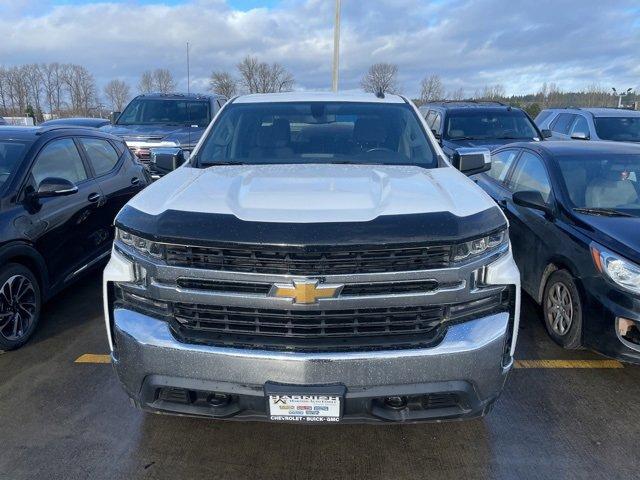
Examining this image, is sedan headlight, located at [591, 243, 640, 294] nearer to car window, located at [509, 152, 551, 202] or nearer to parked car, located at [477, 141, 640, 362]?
parked car, located at [477, 141, 640, 362]

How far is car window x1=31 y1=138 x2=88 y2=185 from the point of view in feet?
15.3

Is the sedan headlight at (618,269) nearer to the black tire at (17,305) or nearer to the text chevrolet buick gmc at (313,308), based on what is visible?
the text chevrolet buick gmc at (313,308)

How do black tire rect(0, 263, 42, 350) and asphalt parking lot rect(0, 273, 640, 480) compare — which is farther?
black tire rect(0, 263, 42, 350)

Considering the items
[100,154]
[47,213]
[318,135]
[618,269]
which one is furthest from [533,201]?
[100,154]

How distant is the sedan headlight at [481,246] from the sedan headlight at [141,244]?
140 centimetres

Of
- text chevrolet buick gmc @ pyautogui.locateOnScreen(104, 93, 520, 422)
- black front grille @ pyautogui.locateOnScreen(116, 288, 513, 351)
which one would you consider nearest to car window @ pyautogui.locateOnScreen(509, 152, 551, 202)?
text chevrolet buick gmc @ pyautogui.locateOnScreen(104, 93, 520, 422)

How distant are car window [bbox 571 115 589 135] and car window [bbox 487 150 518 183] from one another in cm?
565

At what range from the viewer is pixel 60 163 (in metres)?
5.03

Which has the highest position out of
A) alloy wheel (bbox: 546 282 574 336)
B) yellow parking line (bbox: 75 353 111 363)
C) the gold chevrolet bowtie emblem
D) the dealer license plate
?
the gold chevrolet bowtie emblem

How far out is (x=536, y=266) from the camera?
476 cm

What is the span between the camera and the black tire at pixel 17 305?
13.2 ft

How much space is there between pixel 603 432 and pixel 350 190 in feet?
6.84

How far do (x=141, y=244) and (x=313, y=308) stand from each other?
906mm

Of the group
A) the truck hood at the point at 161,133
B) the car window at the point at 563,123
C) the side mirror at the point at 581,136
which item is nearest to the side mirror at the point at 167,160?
the truck hood at the point at 161,133
